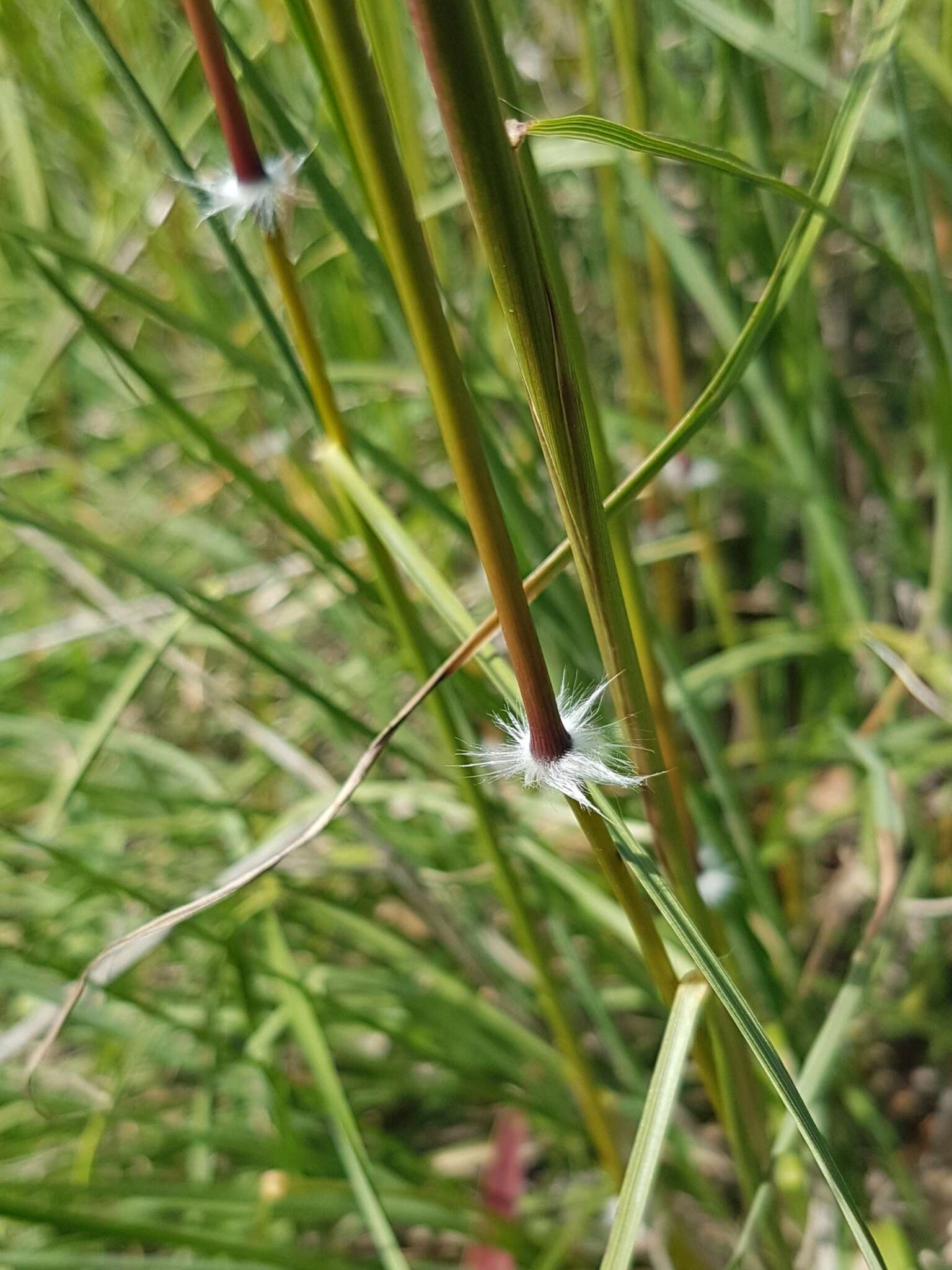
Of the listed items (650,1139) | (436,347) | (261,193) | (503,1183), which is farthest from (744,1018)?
(503,1183)

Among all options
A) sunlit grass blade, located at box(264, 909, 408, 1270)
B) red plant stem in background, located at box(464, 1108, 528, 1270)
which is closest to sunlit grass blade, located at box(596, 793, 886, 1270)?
sunlit grass blade, located at box(264, 909, 408, 1270)

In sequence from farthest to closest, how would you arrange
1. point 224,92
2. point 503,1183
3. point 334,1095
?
point 503,1183
point 334,1095
point 224,92

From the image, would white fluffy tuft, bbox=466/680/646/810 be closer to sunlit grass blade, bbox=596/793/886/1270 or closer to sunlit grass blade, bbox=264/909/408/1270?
sunlit grass blade, bbox=596/793/886/1270

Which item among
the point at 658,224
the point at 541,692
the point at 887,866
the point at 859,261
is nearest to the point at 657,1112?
the point at 541,692

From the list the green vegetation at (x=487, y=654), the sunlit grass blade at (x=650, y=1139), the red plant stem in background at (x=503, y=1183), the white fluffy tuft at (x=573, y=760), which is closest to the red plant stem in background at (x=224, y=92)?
the green vegetation at (x=487, y=654)

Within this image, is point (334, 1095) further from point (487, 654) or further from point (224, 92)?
point (224, 92)

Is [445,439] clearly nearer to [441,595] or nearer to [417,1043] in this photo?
[441,595]

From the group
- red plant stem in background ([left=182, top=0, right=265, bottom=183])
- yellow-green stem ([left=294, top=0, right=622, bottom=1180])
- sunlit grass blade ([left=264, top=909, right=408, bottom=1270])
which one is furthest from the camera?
sunlit grass blade ([left=264, top=909, right=408, bottom=1270])
